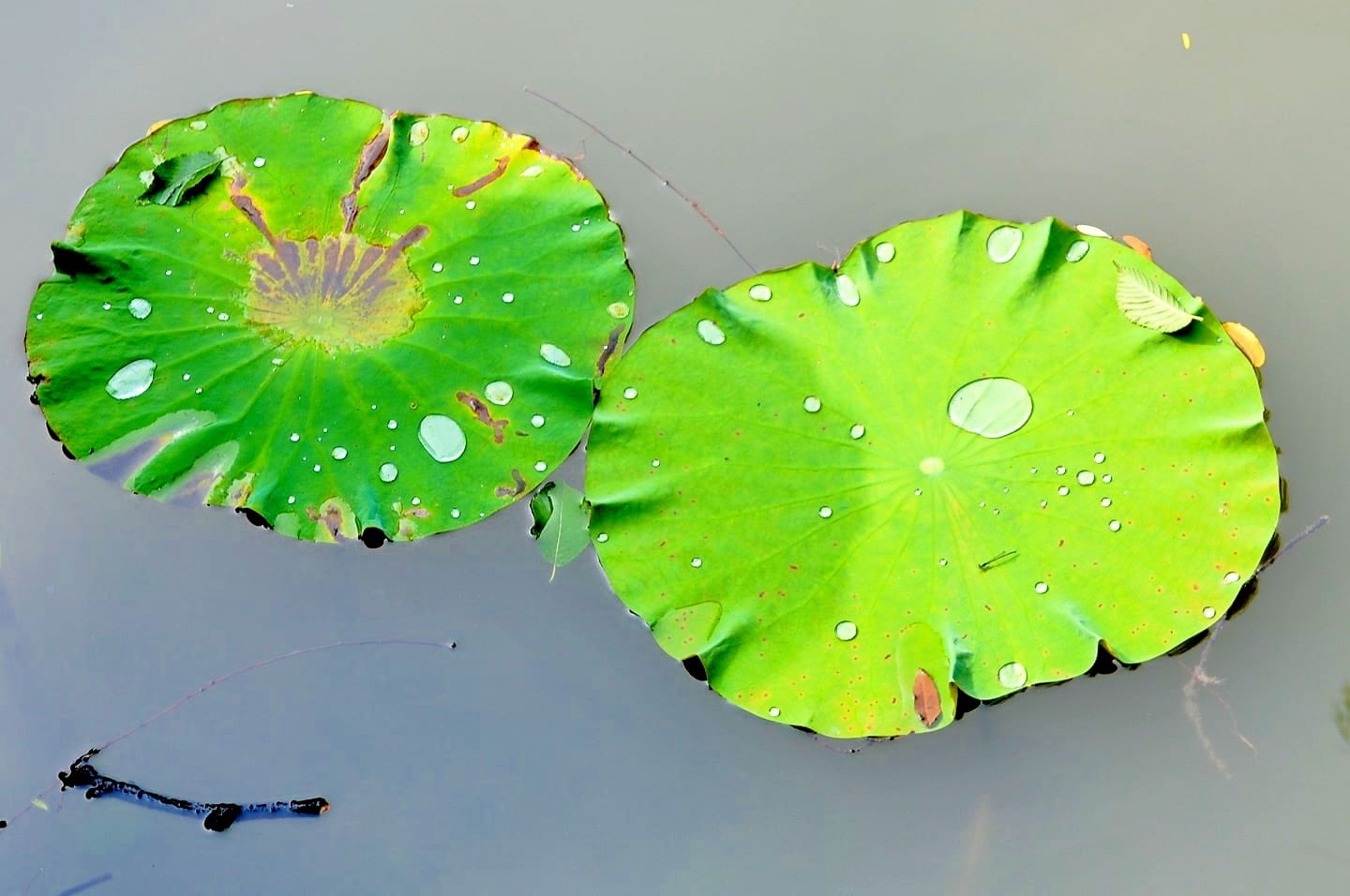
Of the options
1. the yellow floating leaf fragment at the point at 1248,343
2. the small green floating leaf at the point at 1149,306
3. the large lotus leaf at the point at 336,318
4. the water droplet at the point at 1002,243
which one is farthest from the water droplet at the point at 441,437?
the yellow floating leaf fragment at the point at 1248,343

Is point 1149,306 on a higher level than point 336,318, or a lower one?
lower

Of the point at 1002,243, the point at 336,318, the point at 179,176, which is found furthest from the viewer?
the point at 179,176

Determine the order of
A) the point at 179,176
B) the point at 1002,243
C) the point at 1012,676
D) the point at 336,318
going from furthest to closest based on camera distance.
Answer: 1. the point at 179,176
2. the point at 336,318
3. the point at 1002,243
4. the point at 1012,676

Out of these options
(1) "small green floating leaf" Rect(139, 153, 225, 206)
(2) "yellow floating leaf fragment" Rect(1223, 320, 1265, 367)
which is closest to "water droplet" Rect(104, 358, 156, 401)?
(1) "small green floating leaf" Rect(139, 153, 225, 206)

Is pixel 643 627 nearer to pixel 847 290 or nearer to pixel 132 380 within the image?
pixel 847 290

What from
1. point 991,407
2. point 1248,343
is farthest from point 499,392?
point 1248,343

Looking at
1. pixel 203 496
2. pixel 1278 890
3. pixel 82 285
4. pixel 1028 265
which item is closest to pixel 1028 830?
pixel 1278 890

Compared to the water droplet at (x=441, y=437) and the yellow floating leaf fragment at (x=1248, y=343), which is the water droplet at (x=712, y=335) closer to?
the water droplet at (x=441, y=437)
